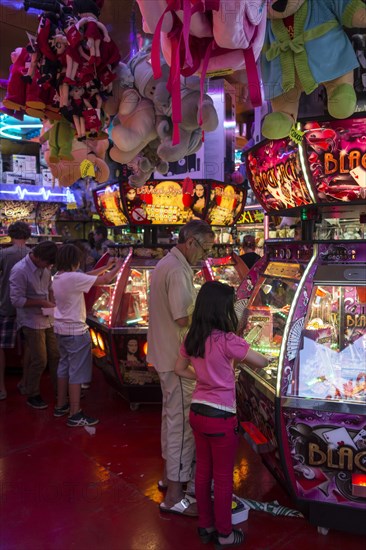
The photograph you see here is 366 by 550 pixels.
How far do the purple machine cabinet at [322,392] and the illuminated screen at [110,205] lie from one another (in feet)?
9.50

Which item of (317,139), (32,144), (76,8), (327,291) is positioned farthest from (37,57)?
(32,144)

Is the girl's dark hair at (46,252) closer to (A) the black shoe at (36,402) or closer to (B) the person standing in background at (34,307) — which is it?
(B) the person standing in background at (34,307)

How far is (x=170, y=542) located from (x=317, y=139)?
2.44 metres

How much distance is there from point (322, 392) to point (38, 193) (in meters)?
12.6

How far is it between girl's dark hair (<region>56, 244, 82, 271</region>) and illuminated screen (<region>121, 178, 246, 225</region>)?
3.42ft

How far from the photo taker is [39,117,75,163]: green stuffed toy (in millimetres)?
3477

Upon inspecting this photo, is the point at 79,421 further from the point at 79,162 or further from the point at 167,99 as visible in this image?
the point at 167,99

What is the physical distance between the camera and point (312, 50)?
7.36 ft

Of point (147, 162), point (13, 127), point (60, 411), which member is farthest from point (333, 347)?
point (13, 127)

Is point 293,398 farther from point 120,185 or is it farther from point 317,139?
point 120,185

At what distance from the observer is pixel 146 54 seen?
3.10 meters

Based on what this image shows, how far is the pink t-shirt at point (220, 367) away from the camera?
2395 millimetres

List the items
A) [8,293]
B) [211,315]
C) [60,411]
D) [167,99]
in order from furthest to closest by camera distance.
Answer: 1. [8,293]
2. [60,411]
3. [167,99]
4. [211,315]

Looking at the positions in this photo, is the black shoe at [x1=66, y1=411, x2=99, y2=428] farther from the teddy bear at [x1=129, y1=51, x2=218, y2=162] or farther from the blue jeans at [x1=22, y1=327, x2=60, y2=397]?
the teddy bear at [x1=129, y1=51, x2=218, y2=162]
